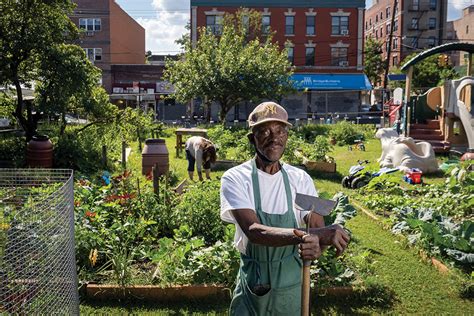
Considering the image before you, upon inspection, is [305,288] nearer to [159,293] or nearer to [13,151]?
[159,293]

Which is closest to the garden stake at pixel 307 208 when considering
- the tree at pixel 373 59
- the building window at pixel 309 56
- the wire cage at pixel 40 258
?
the wire cage at pixel 40 258

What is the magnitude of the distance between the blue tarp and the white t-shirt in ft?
130

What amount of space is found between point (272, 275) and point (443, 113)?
16139mm

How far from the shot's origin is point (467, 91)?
15.9 metres

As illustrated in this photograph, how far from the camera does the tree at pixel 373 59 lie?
55188 mm

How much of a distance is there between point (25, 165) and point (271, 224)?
11714 mm

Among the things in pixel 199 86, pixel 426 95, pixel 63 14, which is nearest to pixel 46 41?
pixel 63 14

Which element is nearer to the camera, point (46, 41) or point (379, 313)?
point (379, 313)

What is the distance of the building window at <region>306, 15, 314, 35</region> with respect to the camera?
4322cm

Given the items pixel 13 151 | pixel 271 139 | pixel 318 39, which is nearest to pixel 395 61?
pixel 318 39

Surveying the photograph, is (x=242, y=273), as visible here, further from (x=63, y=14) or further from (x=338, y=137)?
(x=338, y=137)

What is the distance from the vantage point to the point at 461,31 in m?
68.4

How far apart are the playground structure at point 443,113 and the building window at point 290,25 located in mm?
26418

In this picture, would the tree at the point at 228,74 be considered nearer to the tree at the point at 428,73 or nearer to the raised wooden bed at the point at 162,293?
the raised wooden bed at the point at 162,293
